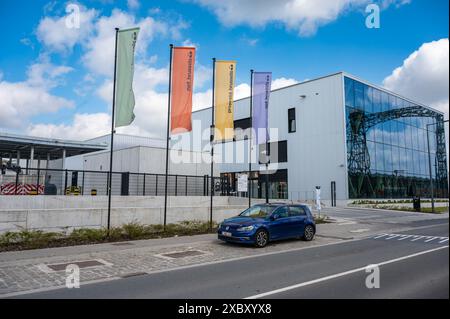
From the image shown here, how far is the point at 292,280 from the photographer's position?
24.8ft

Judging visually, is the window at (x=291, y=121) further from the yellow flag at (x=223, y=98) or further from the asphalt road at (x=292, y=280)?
the asphalt road at (x=292, y=280)

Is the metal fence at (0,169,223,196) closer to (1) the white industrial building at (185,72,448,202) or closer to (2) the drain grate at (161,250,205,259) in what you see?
(2) the drain grate at (161,250,205,259)

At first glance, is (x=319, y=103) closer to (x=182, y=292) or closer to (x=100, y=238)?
(x=100, y=238)

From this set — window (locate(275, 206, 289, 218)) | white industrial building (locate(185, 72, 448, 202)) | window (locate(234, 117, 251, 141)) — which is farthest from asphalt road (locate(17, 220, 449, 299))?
window (locate(234, 117, 251, 141))

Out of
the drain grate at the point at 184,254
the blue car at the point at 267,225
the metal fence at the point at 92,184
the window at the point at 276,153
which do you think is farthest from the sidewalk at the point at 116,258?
the window at the point at 276,153

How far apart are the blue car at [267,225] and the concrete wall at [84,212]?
4.45 meters

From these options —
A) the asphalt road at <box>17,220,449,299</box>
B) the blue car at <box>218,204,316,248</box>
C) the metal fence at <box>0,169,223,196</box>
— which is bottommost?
the asphalt road at <box>17,220,449,299</box>

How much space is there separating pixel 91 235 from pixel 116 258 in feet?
11.7

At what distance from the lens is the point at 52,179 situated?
1903 cm

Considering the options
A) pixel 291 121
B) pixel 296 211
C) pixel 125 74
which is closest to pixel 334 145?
pixel 291 121

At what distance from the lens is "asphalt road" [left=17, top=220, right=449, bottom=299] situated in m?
6.49
